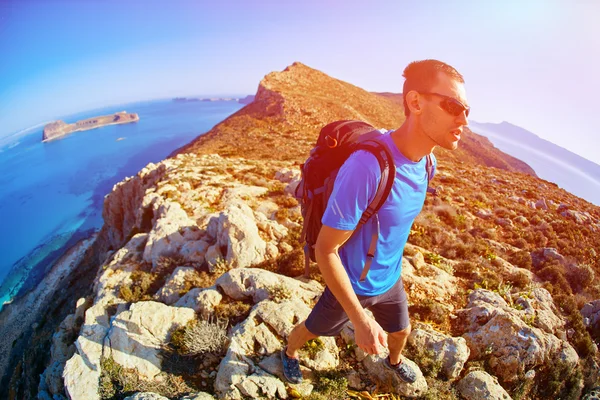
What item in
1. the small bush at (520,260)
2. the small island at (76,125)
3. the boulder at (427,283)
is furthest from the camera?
the small island at (76,125)

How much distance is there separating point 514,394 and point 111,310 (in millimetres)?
7755

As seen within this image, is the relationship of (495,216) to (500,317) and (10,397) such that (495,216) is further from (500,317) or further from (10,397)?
(10,397)

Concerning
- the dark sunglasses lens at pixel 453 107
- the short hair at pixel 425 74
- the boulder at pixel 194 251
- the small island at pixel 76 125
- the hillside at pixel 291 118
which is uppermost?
the small island at pixel 76 125

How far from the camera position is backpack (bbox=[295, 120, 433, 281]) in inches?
74.6

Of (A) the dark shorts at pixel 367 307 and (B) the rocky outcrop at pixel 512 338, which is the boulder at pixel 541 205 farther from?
(A) the dark shorts at pixel 367 307

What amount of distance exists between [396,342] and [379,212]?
217cm

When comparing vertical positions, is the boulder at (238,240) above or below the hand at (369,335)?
below

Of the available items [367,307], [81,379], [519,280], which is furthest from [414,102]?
[519,280]

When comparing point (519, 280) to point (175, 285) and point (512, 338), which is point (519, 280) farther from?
point (175, 285)

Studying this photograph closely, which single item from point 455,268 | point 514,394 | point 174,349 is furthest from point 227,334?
point 455,268

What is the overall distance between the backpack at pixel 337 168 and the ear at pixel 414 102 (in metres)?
0.31

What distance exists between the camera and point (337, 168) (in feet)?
7.56

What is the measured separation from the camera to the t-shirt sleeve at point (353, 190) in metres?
1.79

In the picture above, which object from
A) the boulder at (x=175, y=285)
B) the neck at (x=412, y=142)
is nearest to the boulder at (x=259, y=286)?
the boulder at (x=175, y=285)
